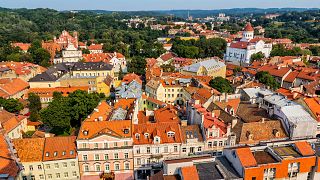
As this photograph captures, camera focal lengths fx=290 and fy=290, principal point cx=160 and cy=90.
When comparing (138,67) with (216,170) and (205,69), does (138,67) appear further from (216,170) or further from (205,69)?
(216,170)

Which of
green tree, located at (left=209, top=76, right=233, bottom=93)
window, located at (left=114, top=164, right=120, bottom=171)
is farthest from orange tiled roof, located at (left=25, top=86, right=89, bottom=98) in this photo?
window, located at (left=114, top=164, right=120, bottom=171)

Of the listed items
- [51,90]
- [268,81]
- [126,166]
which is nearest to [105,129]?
[126,166]

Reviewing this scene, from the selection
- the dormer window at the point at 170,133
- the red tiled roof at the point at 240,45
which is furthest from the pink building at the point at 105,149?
the red tiled roof at the point at 240,45

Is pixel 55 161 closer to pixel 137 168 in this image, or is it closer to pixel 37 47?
pixel 137 168

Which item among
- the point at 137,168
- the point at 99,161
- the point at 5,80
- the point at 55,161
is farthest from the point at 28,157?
the point at 5,80

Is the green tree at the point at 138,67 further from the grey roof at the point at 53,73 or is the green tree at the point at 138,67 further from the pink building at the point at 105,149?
the pink building at the point at 105,149
